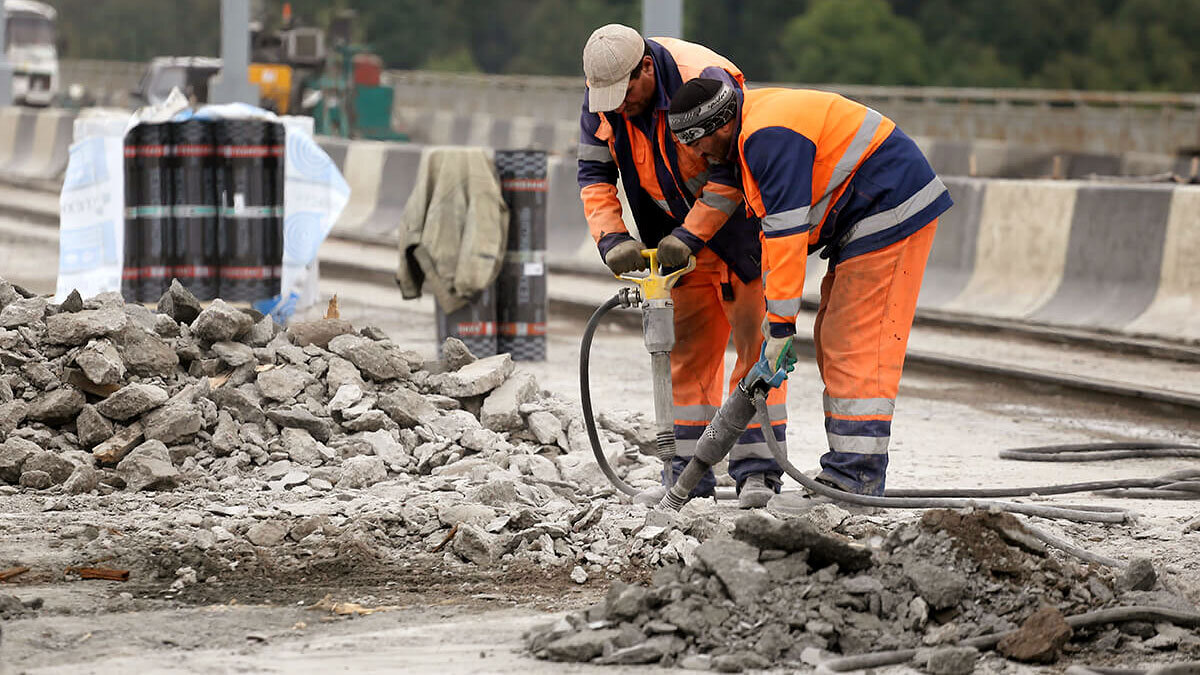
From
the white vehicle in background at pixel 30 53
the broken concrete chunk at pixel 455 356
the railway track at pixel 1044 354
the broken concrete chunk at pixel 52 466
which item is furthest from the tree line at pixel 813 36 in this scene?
the broken concrete chunk at pixel 52 466

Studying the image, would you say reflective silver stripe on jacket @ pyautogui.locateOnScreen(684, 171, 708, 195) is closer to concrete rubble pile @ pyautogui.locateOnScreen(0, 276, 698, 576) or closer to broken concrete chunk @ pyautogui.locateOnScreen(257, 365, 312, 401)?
concrete rubble pile @ pyautogui.locateOnScreen(0, 276, 698, 576)

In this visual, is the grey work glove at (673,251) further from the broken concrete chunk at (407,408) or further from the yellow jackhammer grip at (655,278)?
the broken concrete chunk at (407,408)

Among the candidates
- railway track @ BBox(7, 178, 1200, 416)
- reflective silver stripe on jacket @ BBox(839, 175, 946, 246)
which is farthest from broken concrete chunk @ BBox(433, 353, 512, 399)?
railway track @ BBox(7, 178, 1200, 416)

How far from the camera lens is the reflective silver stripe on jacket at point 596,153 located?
267 inches

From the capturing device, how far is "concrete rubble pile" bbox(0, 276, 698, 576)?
20.1 feet

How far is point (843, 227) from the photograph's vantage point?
6.54 m

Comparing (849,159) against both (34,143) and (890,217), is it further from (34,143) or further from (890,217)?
(34,143)

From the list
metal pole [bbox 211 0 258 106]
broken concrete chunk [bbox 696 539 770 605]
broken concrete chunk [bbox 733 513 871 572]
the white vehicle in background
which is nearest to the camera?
broken concrete chunk [bbox 696 539 770 605]

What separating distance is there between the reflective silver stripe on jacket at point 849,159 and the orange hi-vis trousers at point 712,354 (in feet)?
1.61

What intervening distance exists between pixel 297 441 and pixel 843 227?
253cm

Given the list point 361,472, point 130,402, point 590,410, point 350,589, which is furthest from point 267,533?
point 590,410

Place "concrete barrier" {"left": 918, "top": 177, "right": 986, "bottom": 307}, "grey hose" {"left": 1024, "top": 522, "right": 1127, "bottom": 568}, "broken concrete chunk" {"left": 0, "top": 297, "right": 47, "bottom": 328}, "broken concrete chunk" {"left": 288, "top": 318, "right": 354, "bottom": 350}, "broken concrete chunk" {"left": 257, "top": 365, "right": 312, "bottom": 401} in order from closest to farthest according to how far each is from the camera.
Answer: "grey hose" {"left": 1024, "top": 522, "right": 1127, "bottom": 568}, "broken concrete chunk" {"left": 257, "top": 365, "right": 312, "bottom": 401}, "broken concrete chunk" {"left": 0, "top": 297, "right": 47, "bottom": 328}, "broken concrete chunk" {"left": 288, "top": 318, "right": 354, "bottom": 350}, "concrete barrier" {"left": 918, "top": 177, "right": 986, "bottom": 307}

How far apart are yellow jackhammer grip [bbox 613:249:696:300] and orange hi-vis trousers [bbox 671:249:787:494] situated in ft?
0.95

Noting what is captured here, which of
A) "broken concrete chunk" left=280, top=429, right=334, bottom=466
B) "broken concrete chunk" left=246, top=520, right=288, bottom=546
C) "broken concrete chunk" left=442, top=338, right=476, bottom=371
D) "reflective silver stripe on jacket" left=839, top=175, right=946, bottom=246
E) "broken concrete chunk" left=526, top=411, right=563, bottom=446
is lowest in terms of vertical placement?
"broken concrete chunk" left=246, top=520, right=288, bottom=546
